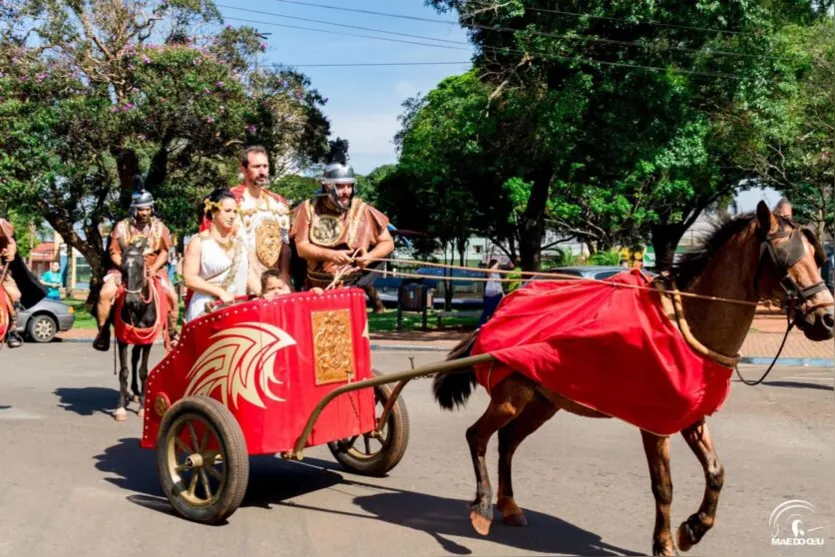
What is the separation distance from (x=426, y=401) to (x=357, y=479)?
14.0ft

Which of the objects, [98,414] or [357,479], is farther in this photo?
[98,414]

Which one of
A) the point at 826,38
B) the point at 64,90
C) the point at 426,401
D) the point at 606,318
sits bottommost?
the point at 426,401

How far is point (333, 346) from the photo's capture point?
6203mm

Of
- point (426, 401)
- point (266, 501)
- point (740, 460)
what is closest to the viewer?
point (266, 501)

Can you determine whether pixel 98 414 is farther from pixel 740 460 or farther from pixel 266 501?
pixel 740 460

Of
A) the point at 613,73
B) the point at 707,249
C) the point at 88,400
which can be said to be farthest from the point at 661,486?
the point at 613,73

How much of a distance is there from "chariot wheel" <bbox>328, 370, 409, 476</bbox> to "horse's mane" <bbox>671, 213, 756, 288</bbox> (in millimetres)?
2430

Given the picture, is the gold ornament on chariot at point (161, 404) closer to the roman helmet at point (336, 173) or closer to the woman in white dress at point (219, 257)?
the woman in white dress at point (219, 257)

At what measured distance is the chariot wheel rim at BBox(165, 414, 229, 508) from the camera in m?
5.96

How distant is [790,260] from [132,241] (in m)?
7.31

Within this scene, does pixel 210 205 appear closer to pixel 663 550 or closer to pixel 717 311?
pixel 717 311

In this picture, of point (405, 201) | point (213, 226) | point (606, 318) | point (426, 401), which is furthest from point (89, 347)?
point (405, 201)

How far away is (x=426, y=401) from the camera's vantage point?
11.4 meters

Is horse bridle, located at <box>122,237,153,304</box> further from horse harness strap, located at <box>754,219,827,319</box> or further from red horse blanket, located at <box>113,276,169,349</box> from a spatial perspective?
horse harness strap, located at <box>754,219,827,319</box>
